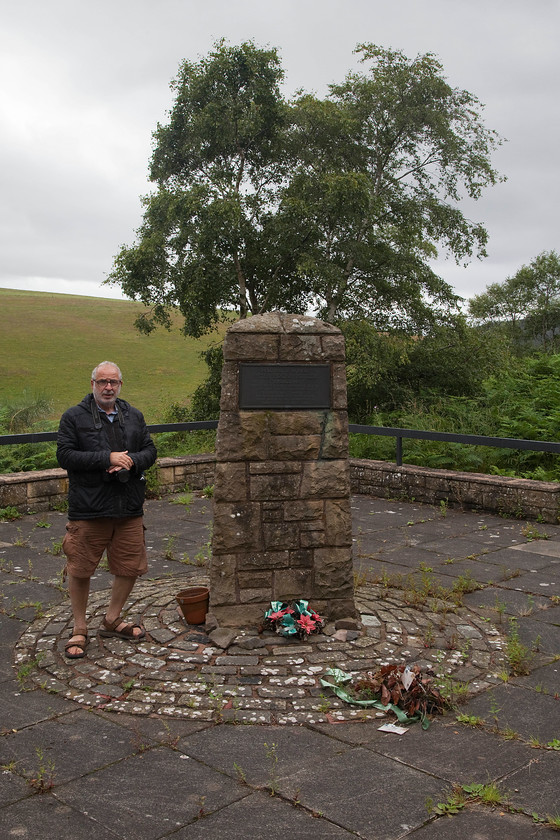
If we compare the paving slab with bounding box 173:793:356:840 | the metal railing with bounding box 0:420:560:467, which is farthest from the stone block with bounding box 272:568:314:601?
the metal railing with bounding box 0:420:560:467

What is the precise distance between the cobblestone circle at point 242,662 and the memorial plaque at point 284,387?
1583 millimetres

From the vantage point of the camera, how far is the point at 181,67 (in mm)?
20719

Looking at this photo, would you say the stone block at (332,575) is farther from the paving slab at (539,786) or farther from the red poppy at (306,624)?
the paving slab at (539,786)

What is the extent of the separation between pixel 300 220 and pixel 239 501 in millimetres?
16152

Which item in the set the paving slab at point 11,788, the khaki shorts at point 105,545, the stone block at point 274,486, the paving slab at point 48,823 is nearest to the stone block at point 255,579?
the stone block at point 274,486

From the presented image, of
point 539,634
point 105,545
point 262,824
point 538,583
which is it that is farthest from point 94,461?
point 538,583

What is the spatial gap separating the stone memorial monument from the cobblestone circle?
1.12 ft

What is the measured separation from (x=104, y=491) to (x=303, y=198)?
17.1 metres

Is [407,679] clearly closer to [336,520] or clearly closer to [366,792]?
[366,792]

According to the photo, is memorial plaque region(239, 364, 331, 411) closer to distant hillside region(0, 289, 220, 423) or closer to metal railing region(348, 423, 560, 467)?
metal railing region(348, 423, 560, 467)

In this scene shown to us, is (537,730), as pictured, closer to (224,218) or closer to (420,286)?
(224,218)

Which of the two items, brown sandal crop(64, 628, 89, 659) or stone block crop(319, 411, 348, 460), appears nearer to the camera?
brown sandal crop(64, 628, 89, 659)

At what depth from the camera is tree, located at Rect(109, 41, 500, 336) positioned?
19.7m

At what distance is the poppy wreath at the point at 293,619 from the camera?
495 centimetres
